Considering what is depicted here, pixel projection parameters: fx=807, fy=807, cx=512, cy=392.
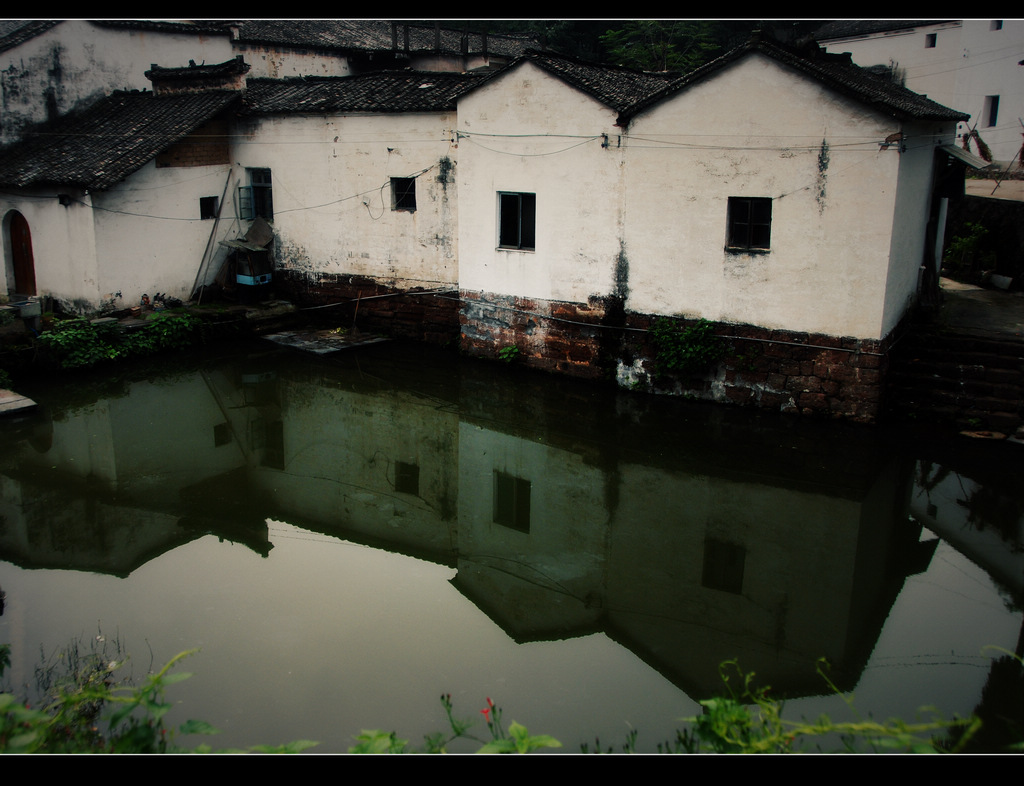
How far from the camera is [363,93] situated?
14.5 meters

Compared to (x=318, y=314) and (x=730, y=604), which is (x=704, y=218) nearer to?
(x=730, y=604)

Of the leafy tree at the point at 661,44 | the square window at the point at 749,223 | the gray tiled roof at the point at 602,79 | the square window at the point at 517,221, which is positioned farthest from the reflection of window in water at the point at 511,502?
the leafy tree at the point at 661,44

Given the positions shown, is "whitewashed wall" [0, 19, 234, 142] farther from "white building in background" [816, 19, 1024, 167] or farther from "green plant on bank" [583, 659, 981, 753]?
"white building in background" [816, 19, 1024, 167]

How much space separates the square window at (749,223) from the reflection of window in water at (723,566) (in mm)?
4530

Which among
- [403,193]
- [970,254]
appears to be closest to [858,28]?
[970,254]

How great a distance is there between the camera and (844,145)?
31.9 ft

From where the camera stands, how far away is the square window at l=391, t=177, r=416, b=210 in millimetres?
14172

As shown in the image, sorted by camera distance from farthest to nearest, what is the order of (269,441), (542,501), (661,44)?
1. (661,44)
2. (269,441)
3. (542,501)

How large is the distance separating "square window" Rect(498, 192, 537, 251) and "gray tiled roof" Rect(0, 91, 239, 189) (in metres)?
Answer: 6.11

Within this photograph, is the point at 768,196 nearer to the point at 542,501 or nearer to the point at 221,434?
the point at 542,501

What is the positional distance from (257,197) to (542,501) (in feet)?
34.0

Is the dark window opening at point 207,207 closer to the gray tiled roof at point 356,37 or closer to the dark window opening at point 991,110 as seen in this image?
the gray tiled roof at point 356,37

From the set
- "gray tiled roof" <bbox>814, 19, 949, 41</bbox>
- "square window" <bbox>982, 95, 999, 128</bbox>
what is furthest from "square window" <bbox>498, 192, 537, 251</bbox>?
"gray tiled roof" <bbox>814, 19, 949, 41</bbox>

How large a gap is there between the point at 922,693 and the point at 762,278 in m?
6.15
